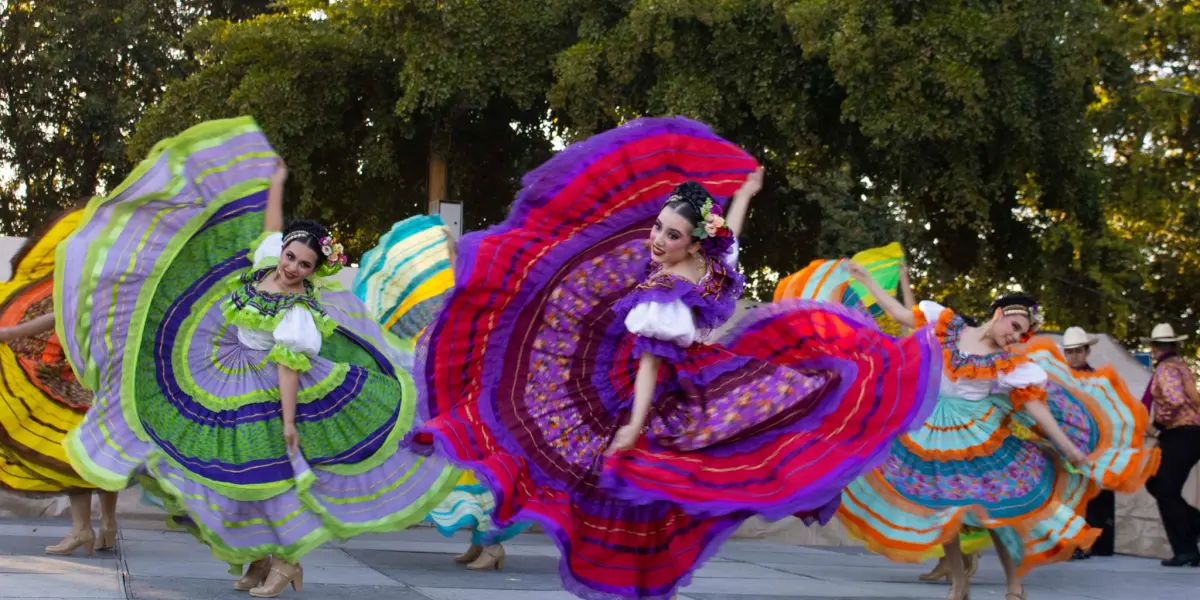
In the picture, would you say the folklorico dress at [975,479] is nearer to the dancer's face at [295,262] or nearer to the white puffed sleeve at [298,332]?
the white puffed sleeve at [298,332]

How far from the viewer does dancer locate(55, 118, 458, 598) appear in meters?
6.11

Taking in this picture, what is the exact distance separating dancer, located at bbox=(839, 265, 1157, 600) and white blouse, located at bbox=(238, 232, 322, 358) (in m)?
2.68

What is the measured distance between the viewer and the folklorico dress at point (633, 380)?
468cm

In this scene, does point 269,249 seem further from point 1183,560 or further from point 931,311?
point 1183,560

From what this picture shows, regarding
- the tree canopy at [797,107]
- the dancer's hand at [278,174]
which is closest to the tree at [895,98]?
the tree canopy at [797,107]

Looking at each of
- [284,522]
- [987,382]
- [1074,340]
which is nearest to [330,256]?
[284,522]

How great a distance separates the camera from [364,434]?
6508mm

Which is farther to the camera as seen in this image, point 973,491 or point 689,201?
point 973,491

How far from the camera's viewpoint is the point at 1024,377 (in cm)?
712

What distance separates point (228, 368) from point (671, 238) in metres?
2.49

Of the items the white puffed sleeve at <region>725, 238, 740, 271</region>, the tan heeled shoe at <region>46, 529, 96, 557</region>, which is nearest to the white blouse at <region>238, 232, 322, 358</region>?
the tan heeled shoe at <region>46, 529, 96, 557</region>

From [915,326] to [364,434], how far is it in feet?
9.35

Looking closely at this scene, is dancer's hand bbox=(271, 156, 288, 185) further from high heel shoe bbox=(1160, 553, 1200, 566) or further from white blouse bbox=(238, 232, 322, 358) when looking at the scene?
high heel shoe bbox=(1160, 553, 1200, 566)

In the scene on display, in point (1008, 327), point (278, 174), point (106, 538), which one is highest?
point (278, 174)
